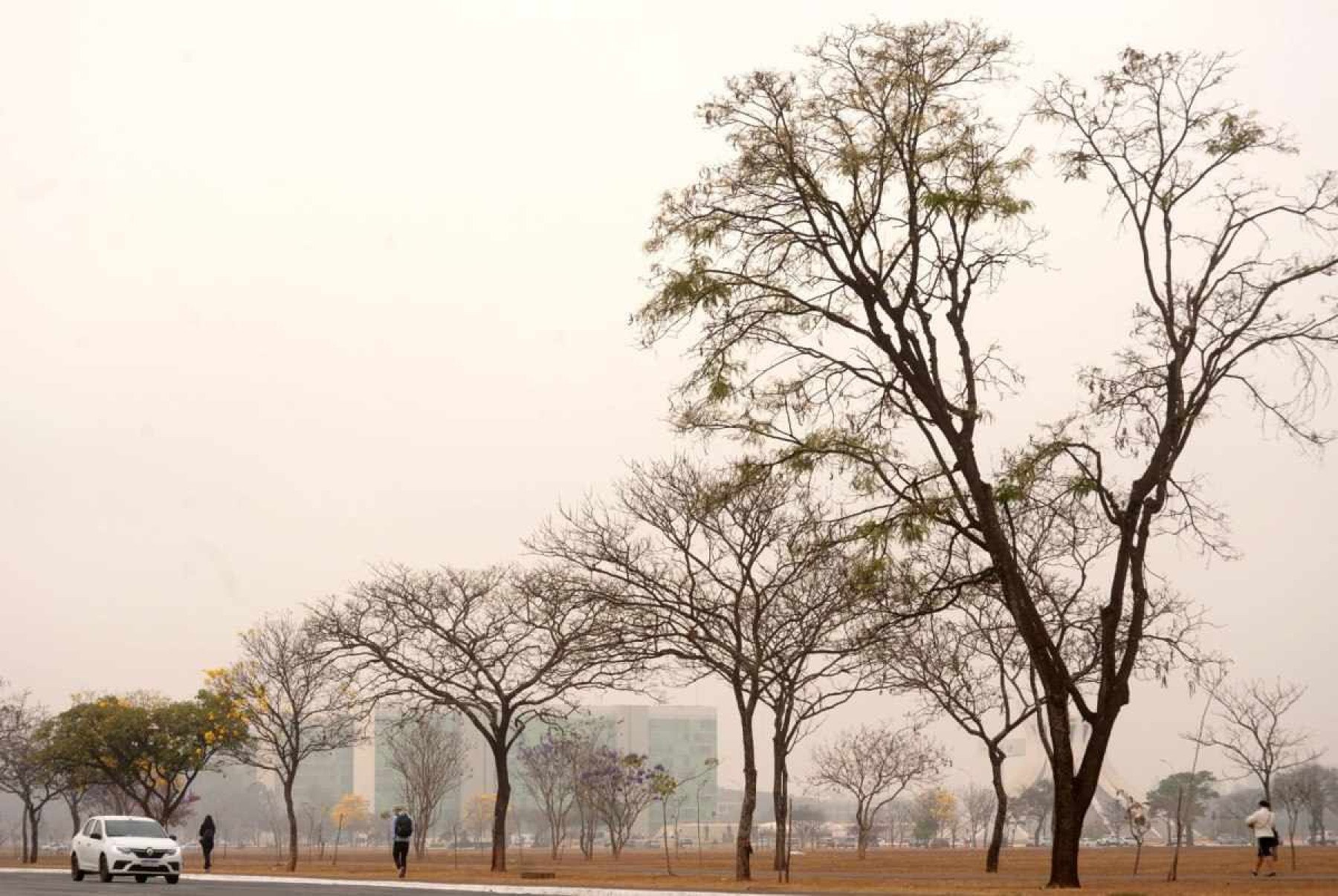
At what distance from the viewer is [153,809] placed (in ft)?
278

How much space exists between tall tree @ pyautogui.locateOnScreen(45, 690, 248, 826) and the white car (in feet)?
89.9

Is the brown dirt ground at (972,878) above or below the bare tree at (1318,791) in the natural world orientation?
above

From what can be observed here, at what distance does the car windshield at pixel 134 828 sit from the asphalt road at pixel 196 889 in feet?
3.72

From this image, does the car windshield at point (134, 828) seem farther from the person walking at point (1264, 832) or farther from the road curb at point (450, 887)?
the person walking at point (1264, 832)

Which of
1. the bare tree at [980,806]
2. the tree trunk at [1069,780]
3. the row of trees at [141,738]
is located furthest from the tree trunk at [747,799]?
the bare tree at [980,806]

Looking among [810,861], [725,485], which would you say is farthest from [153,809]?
[725,485]

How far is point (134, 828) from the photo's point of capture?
121 feet

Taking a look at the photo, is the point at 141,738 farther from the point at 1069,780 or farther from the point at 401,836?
the point at 1069,780

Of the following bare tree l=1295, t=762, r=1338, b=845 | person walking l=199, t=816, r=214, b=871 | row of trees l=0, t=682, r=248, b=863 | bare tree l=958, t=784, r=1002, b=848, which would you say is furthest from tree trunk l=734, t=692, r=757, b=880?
bare tree l=958, t=784, r=1002, b=848

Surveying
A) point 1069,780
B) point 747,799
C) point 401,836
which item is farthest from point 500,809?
point 1069,780

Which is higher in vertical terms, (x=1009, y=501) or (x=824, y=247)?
(x=824, y=247)

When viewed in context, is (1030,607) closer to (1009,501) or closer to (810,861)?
(1009,501)

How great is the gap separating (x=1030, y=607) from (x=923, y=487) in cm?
282

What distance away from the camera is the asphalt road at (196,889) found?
2831cm
